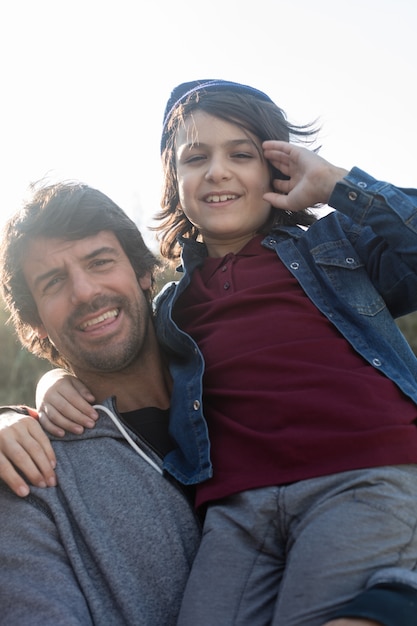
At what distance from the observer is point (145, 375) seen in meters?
2.74

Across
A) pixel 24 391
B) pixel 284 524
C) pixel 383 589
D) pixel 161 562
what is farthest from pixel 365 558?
pixel 24 391

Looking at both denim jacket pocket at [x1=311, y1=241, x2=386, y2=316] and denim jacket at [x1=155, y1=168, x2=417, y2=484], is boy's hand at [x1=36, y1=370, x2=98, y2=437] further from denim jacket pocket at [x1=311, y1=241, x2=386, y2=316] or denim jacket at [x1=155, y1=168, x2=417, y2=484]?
denim jacket pocket at [x1=311, y1=241, x2=386, y2=316]

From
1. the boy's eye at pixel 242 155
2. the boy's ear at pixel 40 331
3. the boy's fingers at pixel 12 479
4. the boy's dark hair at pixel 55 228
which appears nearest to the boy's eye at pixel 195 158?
the boy's eye at pixel 242 155

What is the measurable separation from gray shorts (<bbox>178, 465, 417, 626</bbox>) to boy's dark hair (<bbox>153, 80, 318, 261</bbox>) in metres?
1.19

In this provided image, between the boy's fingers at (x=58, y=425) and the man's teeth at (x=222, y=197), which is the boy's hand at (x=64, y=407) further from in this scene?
the man's teeth at (x=222, y=197)

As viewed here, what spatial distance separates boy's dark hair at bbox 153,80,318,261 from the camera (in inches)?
108

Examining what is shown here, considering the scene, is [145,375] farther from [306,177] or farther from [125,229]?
[306,177]

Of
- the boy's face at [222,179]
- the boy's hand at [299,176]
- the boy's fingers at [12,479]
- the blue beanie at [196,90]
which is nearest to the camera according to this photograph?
the boy's fingers at [12,479]

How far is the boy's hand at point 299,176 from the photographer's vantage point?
2506 millimetres

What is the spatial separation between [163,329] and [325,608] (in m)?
1.21

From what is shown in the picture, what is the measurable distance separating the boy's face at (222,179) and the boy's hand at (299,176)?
0.06 metres

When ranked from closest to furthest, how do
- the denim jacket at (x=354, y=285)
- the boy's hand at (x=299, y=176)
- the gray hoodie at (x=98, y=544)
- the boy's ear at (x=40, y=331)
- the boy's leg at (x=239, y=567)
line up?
1. the boy's leg at (x=239, y=567)
2. the gray hoodie at (x=98, y=544)
3. the denim jacket at (x=354, y=285)
4. the boy's hand at (x=299, y=176)
5. the boy's ear at (x=40, y=331)

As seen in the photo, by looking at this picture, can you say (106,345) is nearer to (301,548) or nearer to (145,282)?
(145,282)

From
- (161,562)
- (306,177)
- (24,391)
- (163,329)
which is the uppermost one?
(306,177)
